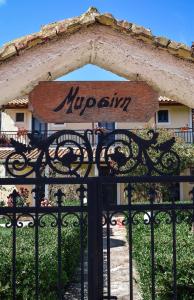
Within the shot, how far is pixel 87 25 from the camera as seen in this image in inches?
139

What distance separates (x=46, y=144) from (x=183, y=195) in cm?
2153

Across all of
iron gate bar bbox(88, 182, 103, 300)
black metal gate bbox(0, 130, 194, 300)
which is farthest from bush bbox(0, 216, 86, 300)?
iron gate bar bbox(88, 182, 103, 300)

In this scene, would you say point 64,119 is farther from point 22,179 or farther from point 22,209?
point 22,209

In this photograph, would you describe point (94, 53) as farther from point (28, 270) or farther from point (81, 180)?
point (28, 270)

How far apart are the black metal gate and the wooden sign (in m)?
0.15

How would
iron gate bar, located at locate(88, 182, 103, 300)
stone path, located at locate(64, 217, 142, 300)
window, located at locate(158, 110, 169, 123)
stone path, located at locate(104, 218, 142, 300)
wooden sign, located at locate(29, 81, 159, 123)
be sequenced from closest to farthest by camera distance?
1. iron gate bar, located at locate(88, 182, 103, 300)
2. wooden sign, located at locate(29, 81, 159, 123)
3. stone path, located at locate(64, 217, 142, 300)
4. stone path, located at locate(104, 218, 142, 300)
5. window, located at locate(158, 110, 169, 123)

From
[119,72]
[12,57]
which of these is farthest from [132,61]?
[12,57]

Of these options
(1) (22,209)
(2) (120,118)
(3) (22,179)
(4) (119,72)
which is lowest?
(1) (22,209)

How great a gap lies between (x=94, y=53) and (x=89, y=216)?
1.40 m

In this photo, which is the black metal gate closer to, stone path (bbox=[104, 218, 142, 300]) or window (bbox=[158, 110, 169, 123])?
stone path (bbox=[104, 218, 142, 300])

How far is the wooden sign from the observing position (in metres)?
3.60

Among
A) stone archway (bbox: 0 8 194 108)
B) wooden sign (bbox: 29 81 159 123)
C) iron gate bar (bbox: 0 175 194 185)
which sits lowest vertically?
iron gate bar (bbox: 0 175 194 185)

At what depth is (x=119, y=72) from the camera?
369cm

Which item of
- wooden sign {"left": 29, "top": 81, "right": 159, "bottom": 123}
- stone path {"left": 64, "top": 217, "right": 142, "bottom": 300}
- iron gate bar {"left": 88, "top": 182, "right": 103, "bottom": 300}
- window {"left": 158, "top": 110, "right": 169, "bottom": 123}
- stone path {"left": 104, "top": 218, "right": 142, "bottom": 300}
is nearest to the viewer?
iron gate bar {"left": 88, "top": 182, "right": 103, "bottom": 300}
